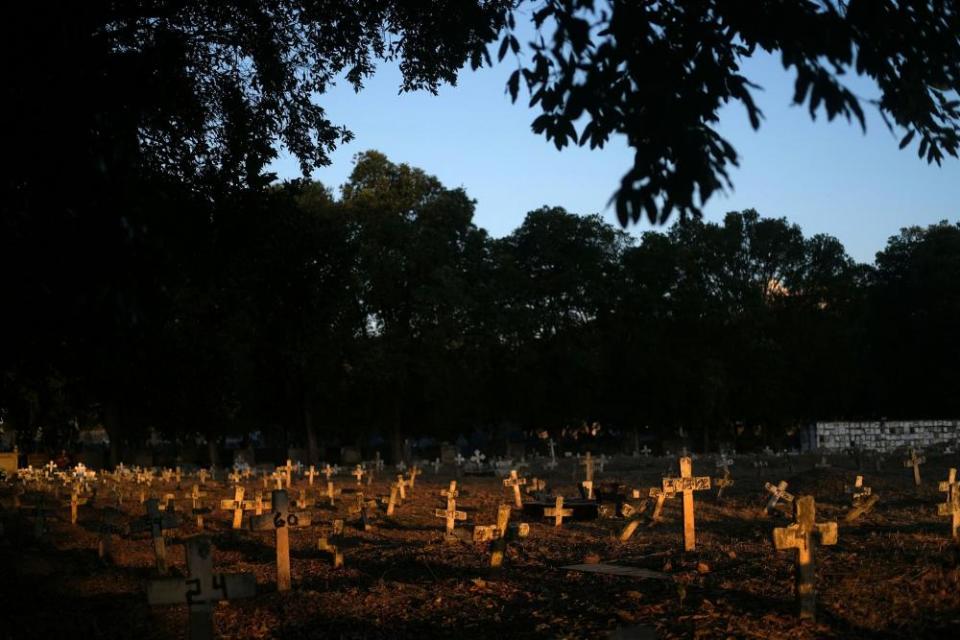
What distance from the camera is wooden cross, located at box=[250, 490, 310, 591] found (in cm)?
1190

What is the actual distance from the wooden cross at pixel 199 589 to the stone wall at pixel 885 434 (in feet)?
138

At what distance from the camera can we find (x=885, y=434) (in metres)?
46.3

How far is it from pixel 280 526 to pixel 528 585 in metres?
3.18

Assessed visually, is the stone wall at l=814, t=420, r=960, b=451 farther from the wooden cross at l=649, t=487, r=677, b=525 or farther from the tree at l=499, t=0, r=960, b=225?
the tree at l=499, t=0, r=960, b=225

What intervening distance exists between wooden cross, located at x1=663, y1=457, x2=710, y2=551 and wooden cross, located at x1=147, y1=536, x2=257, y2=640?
771 cm

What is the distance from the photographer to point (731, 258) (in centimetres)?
5600

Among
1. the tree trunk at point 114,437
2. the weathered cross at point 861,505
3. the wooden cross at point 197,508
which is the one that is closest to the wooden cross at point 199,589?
the weathered cross at point 861,505

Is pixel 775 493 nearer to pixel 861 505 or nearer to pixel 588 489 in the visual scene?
pixel 861 505

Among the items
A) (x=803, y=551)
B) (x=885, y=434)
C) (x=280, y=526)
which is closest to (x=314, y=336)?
(x=280, y=526)

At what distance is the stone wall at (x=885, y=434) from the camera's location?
45.9m

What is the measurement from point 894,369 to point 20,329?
5710 cm

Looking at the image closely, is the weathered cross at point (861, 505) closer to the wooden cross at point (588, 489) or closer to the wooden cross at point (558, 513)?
the wooden cross at point (558, 513)

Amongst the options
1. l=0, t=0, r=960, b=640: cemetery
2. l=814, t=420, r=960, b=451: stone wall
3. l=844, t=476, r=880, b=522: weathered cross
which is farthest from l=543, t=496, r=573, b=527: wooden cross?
l=814, t=420, r=960, b=451: stone wall

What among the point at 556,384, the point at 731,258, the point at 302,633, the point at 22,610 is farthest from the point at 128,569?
the point at 731,258
